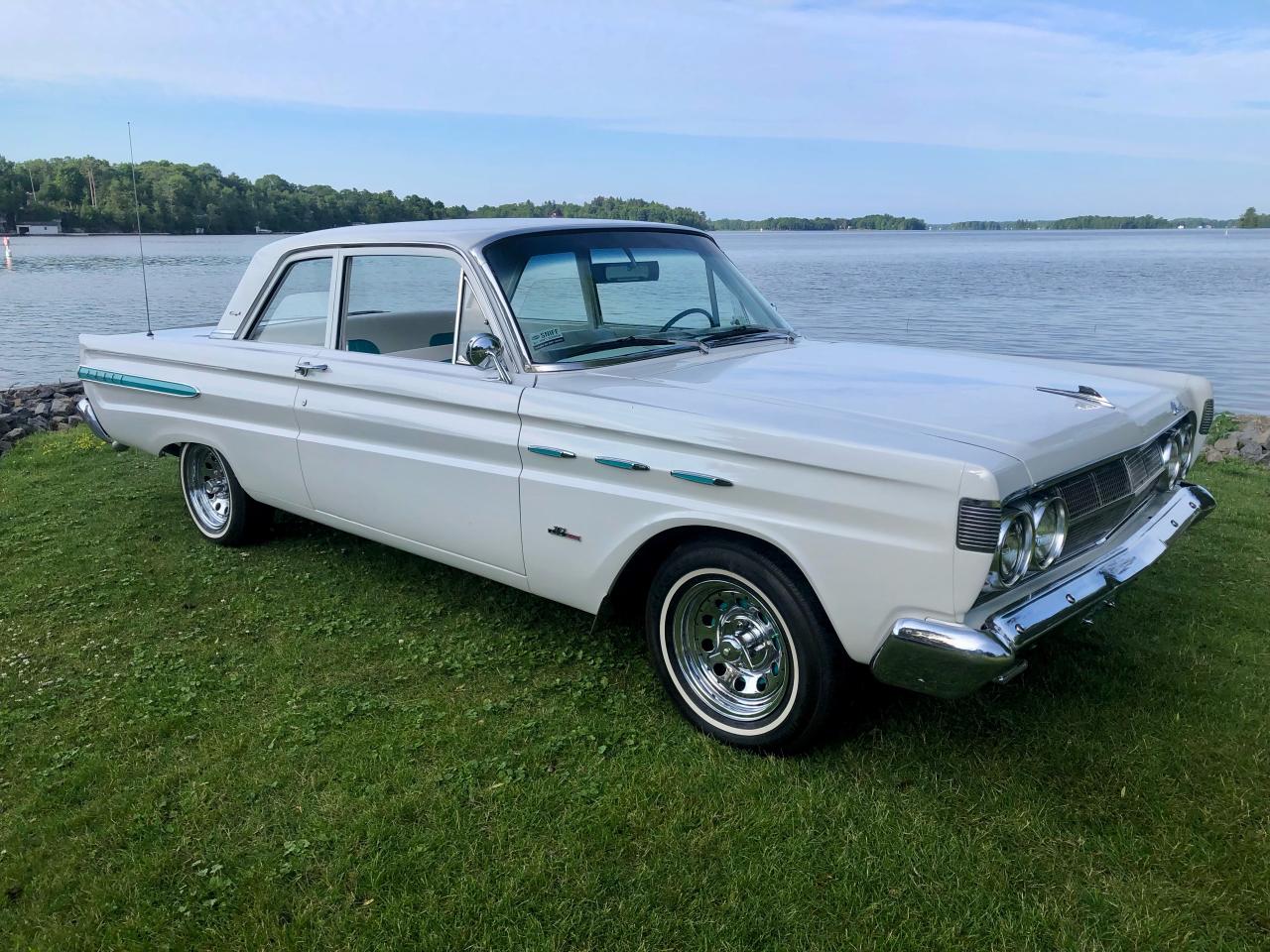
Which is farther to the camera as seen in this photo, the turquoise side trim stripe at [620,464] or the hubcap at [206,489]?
the hubcap at [206,489]

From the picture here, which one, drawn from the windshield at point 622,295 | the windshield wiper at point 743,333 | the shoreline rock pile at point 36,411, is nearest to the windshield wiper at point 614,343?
the windshield at point 622,295

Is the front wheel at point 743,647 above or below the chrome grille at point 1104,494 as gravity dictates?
below

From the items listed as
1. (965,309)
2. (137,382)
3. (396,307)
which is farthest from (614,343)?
(965,309)

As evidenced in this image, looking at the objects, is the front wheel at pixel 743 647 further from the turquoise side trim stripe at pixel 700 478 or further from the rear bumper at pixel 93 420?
the rear bumper at pixel 93 420

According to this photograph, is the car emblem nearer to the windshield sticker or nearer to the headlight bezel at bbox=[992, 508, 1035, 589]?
the headlight bezel at bbox=[992, 508, 1035, 589]

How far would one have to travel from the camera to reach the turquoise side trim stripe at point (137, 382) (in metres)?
5.27

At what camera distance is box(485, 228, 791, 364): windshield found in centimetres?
399

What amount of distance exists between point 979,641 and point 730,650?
0.98 meters

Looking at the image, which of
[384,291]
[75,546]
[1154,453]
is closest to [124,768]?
[384,291]

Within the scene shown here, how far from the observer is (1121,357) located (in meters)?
16.6

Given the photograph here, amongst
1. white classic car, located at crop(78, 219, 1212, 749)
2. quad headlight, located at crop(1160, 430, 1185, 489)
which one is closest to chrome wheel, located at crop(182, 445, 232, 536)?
white classic car, located at crop(78, 219, 1212, 749)

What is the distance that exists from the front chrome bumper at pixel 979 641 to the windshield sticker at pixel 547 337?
1863mm

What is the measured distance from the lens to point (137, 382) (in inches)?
219

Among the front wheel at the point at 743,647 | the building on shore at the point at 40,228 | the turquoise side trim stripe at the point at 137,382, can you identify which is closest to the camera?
the front wheel at the point at 743,647
